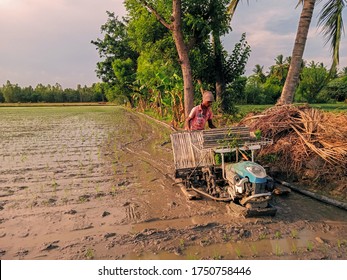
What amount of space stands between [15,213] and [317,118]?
21.4ft

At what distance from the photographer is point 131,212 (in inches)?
187

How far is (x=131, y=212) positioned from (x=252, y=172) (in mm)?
2111

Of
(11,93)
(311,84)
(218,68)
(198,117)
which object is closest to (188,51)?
(218,68)

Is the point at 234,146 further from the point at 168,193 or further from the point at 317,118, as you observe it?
the point at 317,118

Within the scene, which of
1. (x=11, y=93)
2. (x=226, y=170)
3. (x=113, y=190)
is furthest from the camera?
(x=11, y=93)

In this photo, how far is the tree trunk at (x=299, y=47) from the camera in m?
7.80

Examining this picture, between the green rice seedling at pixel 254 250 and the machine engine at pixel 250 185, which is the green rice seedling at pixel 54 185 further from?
the green rice seedling at pixel 254 250

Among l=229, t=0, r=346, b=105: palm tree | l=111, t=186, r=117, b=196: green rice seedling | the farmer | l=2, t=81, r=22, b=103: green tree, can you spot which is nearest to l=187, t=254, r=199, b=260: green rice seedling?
l=111, t=186, r=117, b=196: green rice seedling

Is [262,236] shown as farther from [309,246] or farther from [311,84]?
[311,84]

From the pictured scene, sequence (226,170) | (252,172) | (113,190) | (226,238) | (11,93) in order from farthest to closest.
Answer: (11,93) → (113,190) → (226,170) → (252,172) → (226,238)

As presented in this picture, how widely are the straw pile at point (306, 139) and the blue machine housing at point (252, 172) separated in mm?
2222

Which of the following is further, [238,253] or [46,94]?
[46,94]

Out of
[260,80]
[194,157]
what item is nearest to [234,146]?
[194,157]

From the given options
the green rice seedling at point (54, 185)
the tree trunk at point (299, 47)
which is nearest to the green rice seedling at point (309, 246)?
the green rice seedling at point (54, 185)
